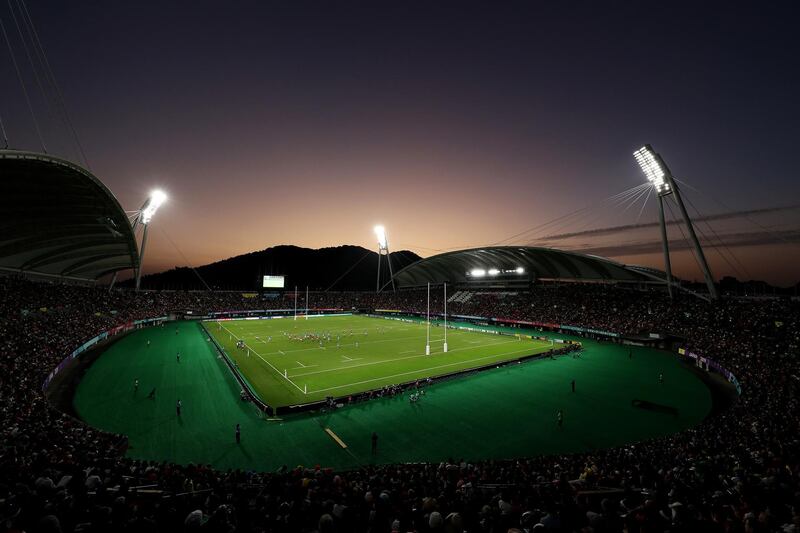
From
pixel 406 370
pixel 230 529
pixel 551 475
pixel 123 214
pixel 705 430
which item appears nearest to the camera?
pixel 230 529

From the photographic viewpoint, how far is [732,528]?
17.7 feet

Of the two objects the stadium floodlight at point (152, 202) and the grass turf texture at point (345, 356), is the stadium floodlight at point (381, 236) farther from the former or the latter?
the stadium floodlight at point (152, 202)

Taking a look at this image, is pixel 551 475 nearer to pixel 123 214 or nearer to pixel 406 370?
pixel 406 370

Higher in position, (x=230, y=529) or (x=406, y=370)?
(x=230, y=529)

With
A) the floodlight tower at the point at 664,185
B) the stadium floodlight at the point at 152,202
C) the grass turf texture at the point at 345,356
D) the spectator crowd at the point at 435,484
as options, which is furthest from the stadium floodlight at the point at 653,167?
the stadium floodlight at the point at 152,202

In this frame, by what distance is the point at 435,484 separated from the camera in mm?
10141

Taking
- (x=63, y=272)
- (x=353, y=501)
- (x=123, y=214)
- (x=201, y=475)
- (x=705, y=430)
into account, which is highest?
(x=123, y=214)

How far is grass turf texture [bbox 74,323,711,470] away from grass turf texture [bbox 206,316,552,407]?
2881mm

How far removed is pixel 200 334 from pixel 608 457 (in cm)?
Answer: 5655

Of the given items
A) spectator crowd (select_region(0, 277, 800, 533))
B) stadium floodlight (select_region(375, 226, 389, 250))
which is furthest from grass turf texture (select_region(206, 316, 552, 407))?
stadium floodlight (select_region(375, 226, 389, 250))

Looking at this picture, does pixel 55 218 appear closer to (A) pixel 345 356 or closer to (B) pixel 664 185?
(A) pixel 345 356

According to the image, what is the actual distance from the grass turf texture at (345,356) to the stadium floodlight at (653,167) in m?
25.2

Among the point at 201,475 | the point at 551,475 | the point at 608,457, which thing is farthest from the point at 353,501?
the point at 608,457

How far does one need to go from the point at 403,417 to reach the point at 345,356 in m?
18.0
